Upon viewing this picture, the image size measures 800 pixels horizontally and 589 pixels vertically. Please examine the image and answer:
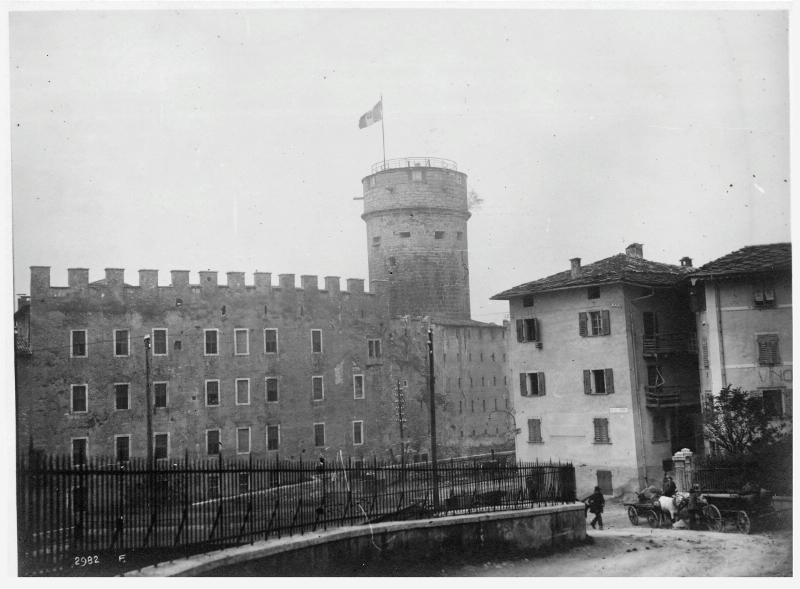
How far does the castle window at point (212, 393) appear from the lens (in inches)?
1518

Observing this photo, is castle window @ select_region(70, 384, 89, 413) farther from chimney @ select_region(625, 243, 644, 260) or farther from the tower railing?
chimney @ select_region(625, 243, 644, 260)

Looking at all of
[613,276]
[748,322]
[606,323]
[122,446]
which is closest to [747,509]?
[748,322]

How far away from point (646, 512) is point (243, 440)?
22.1m

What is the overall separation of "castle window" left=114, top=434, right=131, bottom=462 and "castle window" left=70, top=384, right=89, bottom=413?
1911mm

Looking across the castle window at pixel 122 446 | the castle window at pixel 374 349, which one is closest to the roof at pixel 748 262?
the castle window at pixel 374 349

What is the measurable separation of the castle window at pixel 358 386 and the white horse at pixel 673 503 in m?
23.0

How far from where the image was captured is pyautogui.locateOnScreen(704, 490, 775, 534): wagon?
1945cm

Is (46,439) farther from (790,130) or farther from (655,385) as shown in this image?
(790,130)

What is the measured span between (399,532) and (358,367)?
2873 centimetres

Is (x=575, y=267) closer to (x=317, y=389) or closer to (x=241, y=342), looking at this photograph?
(x=317, y=389)

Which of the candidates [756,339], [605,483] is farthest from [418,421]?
[756,339]

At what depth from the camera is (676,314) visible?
101 ft

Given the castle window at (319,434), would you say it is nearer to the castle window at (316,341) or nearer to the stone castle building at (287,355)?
the stone castle building at (287,355)

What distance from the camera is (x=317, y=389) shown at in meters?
41.5
